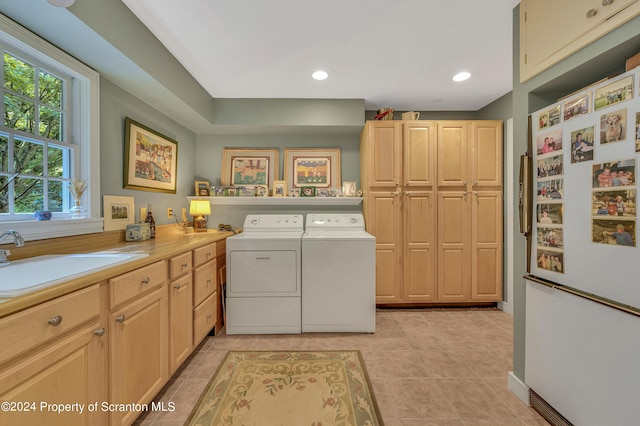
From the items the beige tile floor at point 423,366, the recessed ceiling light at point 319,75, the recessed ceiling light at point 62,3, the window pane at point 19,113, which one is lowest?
the beige tile floor at point 423,366

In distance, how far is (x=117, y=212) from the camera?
76.7 inches

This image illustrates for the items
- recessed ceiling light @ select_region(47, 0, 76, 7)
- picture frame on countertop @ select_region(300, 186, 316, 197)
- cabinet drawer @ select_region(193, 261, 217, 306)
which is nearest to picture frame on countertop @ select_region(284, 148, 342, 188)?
picture frame on countertop @ select_region(300, 186, 316, 197)

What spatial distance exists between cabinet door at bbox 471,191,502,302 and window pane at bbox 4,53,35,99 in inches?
150

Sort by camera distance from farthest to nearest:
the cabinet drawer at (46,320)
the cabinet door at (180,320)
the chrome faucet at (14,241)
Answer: the cabinet door at (180,320), the chrome faucet at (14,241), the cabinet drawer at (46,320)

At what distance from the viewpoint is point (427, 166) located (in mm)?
2852

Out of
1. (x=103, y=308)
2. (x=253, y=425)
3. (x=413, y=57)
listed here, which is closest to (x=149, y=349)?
(x=103, y=308)

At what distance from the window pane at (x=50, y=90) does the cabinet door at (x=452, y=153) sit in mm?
3318

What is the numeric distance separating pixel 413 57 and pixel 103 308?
8.64 feet

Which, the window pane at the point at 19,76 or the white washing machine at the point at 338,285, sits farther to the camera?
the white washing machine at the point at 338,285

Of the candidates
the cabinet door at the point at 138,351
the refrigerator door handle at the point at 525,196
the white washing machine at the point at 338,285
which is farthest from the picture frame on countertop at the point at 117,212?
the refrigerator door handle at the point at 525,196

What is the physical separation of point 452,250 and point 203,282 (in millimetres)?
2627

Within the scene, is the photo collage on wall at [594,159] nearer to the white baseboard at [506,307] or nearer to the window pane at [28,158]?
the white baseboard at [506,307]

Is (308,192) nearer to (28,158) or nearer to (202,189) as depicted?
(202,189)

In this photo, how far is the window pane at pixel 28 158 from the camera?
4.74ft
